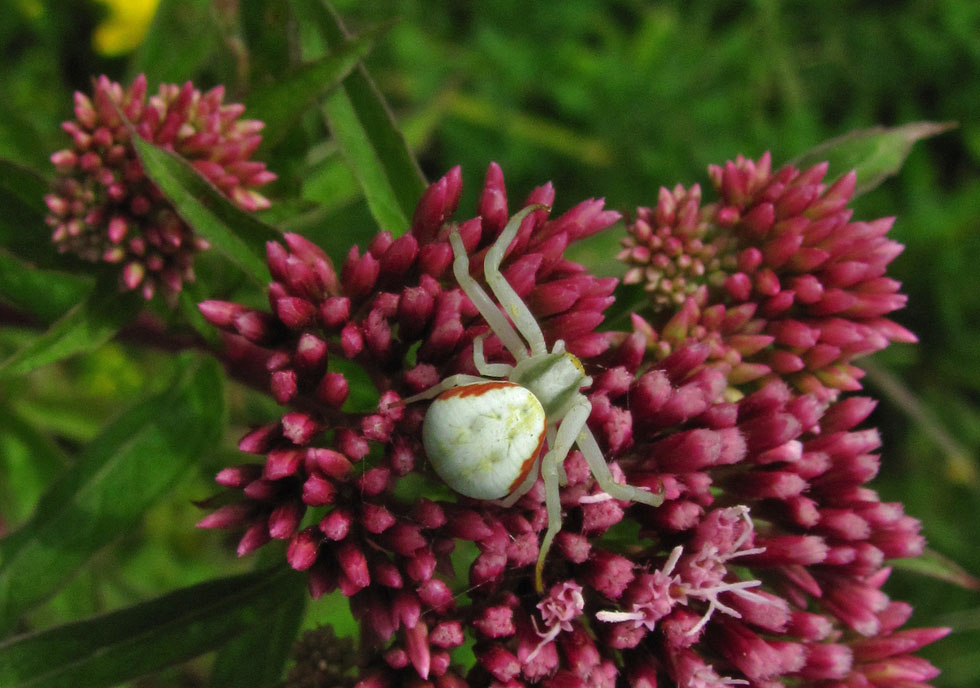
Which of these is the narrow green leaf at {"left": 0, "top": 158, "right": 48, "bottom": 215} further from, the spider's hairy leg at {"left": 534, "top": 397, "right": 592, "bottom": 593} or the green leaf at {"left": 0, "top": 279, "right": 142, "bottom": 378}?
the spider's hairy leg at {"left": 534, "top": 397, "right": 592, "bottom": 593}

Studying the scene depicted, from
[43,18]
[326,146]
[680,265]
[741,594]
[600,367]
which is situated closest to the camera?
[741,594]

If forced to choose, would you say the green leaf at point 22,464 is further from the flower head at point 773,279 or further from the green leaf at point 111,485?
the flower head at point 773,279

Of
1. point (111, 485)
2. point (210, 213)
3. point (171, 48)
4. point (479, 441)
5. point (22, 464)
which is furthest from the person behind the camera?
point (22, 464)

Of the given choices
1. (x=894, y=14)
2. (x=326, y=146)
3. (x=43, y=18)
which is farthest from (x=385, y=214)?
(x=894, y=14)

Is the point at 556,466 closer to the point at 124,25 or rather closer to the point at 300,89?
the point at 300,89

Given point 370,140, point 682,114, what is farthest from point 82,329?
point 682,114

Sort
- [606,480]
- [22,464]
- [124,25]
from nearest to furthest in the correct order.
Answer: [606,480], [22,464], [124,25]

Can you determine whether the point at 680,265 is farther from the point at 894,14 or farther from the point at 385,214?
the point at 894,14
